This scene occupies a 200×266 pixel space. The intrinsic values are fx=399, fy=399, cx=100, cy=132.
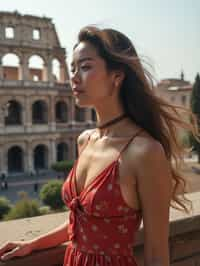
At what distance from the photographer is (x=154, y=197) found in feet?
5.23

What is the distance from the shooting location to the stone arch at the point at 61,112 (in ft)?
109

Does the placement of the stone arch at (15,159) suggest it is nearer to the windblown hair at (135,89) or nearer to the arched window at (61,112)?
the arched window at (61,112)

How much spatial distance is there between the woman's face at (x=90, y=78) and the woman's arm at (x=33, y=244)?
69 cm

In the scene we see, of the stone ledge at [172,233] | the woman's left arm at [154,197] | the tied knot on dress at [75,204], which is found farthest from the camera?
the stone ledge at [172,233]

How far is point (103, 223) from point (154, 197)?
259 millimetres

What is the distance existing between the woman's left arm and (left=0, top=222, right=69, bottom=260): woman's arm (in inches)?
22.5

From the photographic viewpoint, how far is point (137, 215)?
1.71 m

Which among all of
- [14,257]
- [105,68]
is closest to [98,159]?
[105,68]

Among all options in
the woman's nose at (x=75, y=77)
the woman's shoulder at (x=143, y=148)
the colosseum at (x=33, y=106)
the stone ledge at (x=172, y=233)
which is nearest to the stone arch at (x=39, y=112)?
the colosseum at (x=33, y=106)

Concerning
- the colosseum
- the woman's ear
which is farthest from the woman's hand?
the colosseum

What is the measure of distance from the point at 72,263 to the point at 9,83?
2801 centimetres

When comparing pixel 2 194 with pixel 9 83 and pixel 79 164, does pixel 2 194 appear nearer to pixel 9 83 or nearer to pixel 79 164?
pixel 9 83

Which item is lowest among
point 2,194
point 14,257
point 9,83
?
point 2,194

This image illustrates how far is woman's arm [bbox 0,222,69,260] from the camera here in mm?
A: 1991
